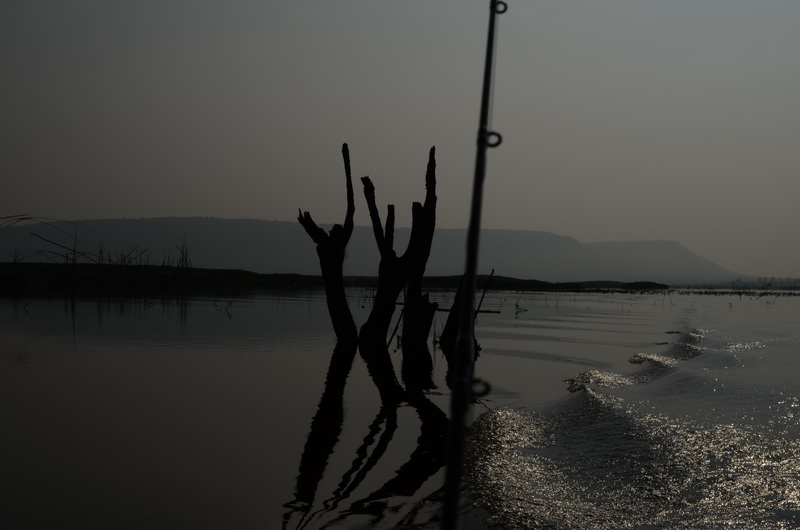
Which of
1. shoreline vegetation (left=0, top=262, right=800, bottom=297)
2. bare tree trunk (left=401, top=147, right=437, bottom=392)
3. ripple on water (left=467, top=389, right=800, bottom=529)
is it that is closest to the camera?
ripple on water (left=467, top=389, right=800, bottom=529)

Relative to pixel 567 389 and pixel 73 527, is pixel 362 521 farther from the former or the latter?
pixel 567 389

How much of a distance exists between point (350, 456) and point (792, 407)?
666 centimetres

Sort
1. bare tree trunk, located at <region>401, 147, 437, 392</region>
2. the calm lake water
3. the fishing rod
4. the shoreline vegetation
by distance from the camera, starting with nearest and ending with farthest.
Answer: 1. the fishing rod
2. the calm lake water
3. bare tree trunk, located at <region>401, 147, 437, 392</region>
4. the shoreline vegetation

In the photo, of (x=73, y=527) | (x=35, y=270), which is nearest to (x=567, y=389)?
(x=73, y=527)

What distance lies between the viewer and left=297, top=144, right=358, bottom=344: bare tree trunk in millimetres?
20375

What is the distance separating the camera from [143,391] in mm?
13398

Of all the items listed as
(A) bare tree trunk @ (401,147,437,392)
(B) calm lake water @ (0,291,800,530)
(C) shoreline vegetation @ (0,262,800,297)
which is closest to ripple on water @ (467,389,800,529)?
(B) calm lake water @ (0,291,800,530)

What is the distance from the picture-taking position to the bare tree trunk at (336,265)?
2038 centimetres

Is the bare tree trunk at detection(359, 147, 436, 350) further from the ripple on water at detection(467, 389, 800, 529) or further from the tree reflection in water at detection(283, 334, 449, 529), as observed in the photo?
the ripple on water at detection(467, 389, 800, 529)

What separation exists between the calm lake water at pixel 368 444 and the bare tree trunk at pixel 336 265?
4.92 ft

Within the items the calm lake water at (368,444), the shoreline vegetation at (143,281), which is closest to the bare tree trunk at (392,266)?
the calm lake water at (368,444)

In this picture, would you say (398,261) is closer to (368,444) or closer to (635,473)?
(368,444)

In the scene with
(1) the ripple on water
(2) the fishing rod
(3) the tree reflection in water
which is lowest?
(3) the tree reflection in water

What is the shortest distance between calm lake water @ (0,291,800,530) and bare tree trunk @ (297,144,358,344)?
150 cm
